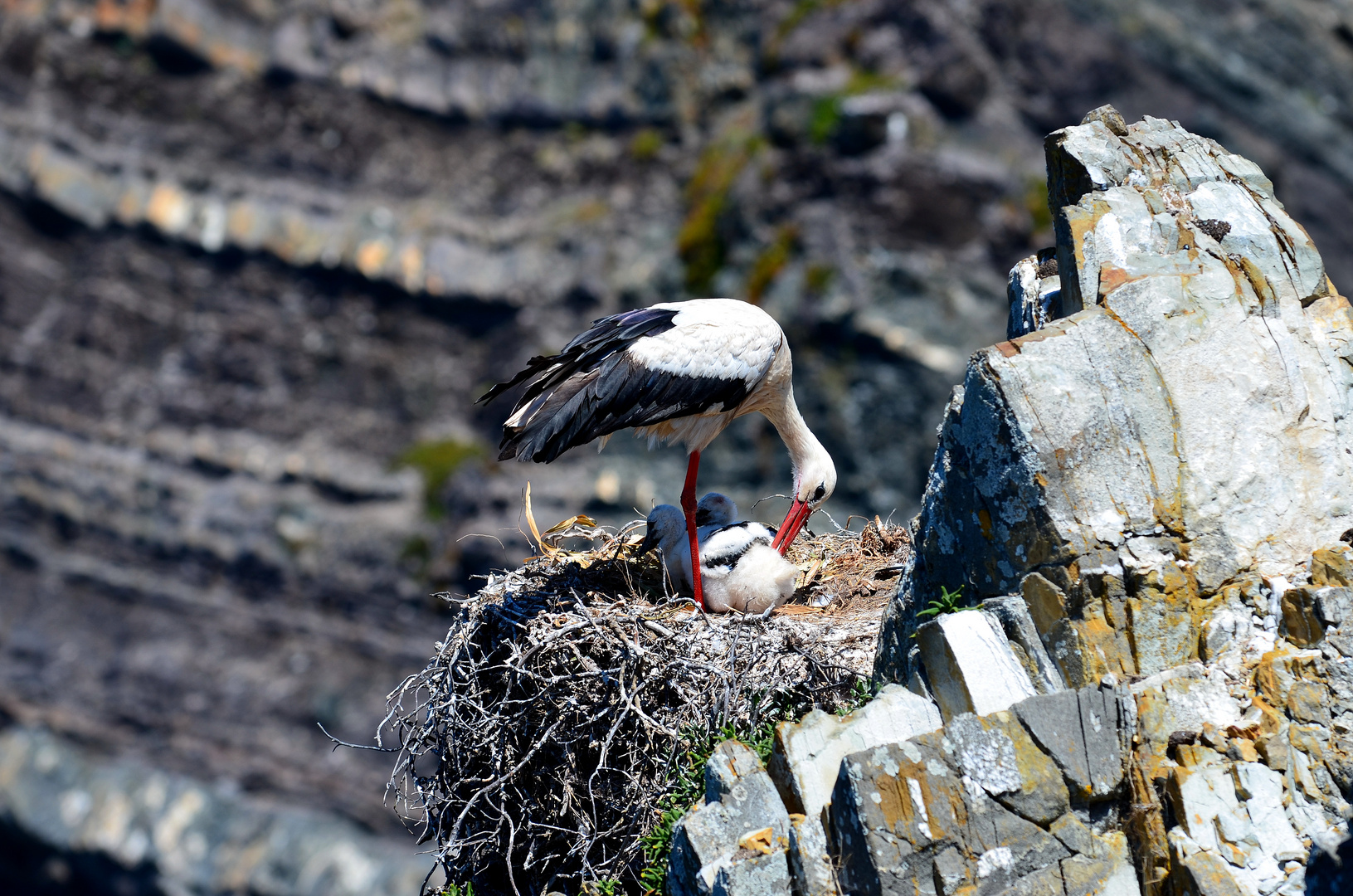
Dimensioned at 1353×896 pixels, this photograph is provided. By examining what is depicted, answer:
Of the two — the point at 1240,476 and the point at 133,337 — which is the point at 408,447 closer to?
the point at 133,337

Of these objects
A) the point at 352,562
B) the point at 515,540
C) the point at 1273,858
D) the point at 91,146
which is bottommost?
the point at 352,562

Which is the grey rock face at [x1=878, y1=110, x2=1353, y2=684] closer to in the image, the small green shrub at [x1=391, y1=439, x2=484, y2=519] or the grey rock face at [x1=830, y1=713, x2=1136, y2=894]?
the grey rock face at [x1=830, y1=713, x2=1136, y2=894]

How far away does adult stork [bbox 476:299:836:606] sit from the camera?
663 centimetres

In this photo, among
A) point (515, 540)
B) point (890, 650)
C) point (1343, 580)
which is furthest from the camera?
point (515, 540)

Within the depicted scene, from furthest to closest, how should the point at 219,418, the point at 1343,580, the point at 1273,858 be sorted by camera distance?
the point at 219,418 < the point at 1343,580 < the point at 1273,858

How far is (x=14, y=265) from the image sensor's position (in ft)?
70.7

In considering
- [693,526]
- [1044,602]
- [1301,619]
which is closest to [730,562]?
[693,526]

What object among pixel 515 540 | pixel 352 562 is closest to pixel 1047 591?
pixel 515 540

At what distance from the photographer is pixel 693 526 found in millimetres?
7188

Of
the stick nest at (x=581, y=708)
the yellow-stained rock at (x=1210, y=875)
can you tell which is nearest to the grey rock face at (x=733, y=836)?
the stick nest at (x=581, y=708)

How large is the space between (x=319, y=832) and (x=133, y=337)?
9982 mm

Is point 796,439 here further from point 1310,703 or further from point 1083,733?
point 1310,703

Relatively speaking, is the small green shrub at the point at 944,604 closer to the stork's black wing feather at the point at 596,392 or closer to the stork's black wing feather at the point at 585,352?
the stork's black wing feather at the point at 596,392

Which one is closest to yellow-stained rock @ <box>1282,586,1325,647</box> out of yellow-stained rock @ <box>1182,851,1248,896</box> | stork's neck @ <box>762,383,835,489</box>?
yellow-stained rock @ <box>1182,851,1248,896</box>
